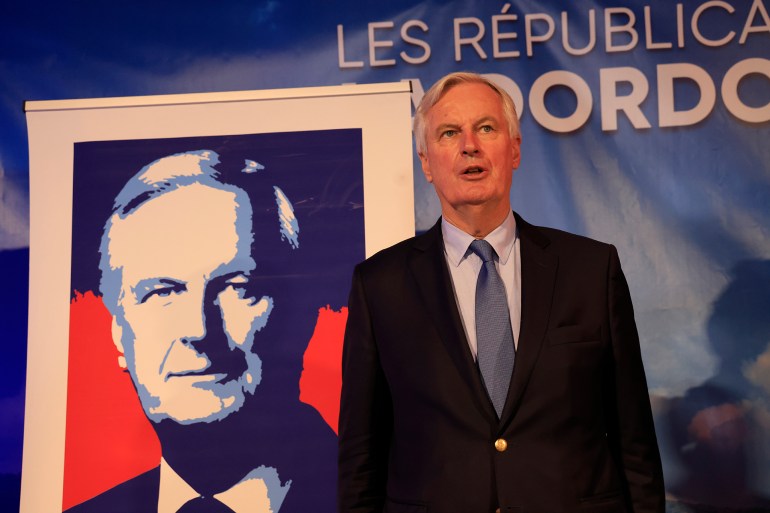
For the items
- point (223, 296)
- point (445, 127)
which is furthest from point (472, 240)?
point (223, 296)

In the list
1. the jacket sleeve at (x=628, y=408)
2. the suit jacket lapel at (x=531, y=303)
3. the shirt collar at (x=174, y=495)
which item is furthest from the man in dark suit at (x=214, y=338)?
the jacket sleeve at (x=628, y=408)

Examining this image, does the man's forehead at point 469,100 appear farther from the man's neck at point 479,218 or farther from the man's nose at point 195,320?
the man's nose at point 195,320

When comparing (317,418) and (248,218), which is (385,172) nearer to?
(248,218)

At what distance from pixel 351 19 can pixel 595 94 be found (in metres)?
0.95

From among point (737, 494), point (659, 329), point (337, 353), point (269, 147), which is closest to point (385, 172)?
point (269, 147)

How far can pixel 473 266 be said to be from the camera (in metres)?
1.99

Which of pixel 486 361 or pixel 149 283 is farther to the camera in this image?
pixel 149 283

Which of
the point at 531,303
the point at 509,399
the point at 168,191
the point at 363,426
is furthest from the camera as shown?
the point at 168,191

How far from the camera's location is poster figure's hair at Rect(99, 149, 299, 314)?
2.92 metres

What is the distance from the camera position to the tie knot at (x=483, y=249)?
1.96 m

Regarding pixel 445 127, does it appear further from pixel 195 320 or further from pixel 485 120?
pixel 195 320

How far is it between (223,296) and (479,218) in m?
1.21

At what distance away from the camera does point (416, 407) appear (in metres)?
1.88

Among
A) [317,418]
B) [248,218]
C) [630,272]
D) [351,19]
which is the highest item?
[351,19]
